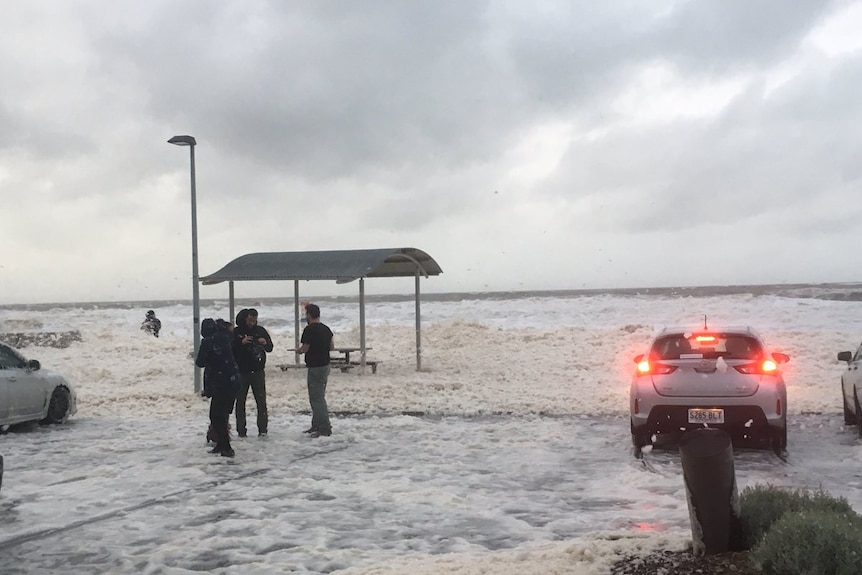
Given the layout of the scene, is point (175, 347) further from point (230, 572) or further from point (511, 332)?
point (230, 572)

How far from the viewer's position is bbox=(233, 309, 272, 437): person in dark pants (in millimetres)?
10977

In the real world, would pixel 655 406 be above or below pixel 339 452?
above

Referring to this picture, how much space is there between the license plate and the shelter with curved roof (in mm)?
9435

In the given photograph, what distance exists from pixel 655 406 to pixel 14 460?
312 inches

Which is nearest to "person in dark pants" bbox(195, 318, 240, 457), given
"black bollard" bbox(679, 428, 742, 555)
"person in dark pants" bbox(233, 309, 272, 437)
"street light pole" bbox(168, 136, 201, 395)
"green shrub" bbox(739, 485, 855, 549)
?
"person in dark pants" bbox(233, 309, 272, 437)

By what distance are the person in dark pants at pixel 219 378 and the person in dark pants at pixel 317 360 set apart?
4.13 ft

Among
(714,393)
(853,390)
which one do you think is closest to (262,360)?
(714,393)

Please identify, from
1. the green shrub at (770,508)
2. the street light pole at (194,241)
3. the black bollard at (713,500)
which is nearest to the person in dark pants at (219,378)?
the black bollard at (713,500)

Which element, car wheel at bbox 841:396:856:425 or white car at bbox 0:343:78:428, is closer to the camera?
car wheel at bbox 841:396:856:425

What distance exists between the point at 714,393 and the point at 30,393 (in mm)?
10170

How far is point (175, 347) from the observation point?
91.0 feet

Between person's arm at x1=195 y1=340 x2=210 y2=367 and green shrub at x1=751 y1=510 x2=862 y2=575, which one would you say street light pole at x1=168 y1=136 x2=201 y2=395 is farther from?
green shrub at x1=751 y1=510 x2=862 y2=575

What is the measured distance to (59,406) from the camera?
13188mm

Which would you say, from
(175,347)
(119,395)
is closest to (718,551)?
(119,395)
